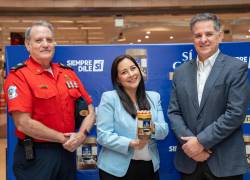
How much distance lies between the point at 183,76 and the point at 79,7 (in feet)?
21.9

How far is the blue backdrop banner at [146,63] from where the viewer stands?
9.52 ft

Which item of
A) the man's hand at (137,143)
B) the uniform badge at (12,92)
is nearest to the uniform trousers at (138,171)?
the man's hand at (137,143)

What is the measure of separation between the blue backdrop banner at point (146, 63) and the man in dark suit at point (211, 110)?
1.76 feet

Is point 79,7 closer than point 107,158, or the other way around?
point 107,158

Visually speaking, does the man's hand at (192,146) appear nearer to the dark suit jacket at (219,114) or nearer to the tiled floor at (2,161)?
the dark suit jacket at (219,114)

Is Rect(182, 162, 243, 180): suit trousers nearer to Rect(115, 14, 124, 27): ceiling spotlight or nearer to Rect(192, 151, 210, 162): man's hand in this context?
Rect(192, 151, 210, 162): man's hand

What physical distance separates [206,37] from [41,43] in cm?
101

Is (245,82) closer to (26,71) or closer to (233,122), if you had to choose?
(233,122)

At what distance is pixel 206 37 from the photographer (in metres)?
2.26

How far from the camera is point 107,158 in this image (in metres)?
2.42

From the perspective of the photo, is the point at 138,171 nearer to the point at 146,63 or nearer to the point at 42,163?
the point at 42,163

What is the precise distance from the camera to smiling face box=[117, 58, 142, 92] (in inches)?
94.0

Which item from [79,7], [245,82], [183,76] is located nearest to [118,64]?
[183,76]

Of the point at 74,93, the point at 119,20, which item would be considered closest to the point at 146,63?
the point at 74,93
